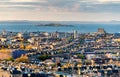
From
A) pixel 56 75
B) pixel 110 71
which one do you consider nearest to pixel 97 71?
pixel 110 71

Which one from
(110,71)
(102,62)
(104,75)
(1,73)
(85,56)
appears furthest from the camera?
(85,56)

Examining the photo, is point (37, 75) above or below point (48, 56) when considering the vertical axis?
above

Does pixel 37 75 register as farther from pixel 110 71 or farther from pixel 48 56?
pixel 48 56

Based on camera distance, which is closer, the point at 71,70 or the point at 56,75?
the point at 56,75

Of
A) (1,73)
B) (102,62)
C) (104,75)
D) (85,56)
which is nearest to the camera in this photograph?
(1,73)

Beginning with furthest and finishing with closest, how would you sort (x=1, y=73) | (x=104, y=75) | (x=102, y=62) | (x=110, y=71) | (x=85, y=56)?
(x=85, y=56)
(x=102, y=62)
(x=110, y=71)
(x=104, y=75)
(x=1, y=73)

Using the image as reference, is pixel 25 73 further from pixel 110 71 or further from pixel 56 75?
pixel 110 71

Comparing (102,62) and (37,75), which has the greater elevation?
(37,75)

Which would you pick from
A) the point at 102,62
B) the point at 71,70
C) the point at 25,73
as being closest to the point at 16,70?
the point at 25,73

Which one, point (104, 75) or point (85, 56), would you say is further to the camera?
point (85, 56)
